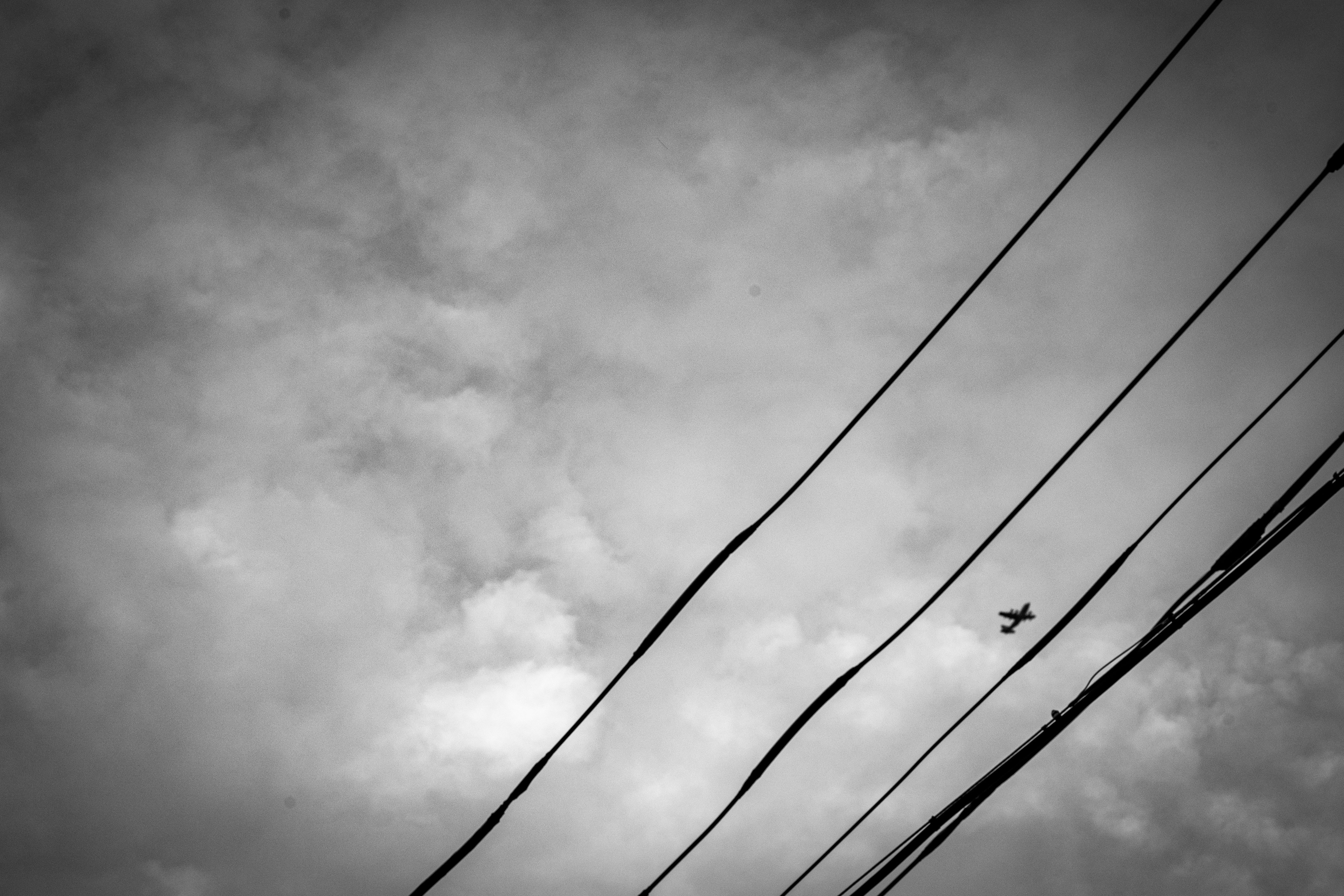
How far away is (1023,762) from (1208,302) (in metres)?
2.86

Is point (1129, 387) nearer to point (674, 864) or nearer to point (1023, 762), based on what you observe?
point (1023, 762)

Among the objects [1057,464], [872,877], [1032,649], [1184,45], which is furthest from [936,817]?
[1184,45]

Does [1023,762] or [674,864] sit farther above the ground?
[674,864]

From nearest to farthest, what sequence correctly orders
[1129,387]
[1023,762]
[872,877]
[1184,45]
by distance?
[1184,45] → [1129,387] → [1023,762] → [872,877]

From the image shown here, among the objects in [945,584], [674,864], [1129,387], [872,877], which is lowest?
[872,877]

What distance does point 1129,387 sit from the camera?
4539mm

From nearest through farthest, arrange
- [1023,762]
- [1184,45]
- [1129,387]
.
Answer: [1184,45] → [1129,387] → [1023,762]

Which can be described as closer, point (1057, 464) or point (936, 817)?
point (1057, 464)

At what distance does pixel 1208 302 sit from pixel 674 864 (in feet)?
14.8

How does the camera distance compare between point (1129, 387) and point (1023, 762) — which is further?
point (1023, 762)

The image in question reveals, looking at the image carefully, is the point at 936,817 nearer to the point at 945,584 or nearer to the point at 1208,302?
the point at 945,584

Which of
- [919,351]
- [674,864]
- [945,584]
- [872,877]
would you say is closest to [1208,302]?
[919,351]

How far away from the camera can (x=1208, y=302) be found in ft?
14.5

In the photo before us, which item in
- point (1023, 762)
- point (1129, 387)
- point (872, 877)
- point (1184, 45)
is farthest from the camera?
point (872, 877)
